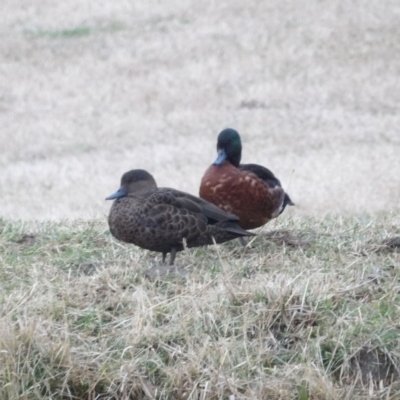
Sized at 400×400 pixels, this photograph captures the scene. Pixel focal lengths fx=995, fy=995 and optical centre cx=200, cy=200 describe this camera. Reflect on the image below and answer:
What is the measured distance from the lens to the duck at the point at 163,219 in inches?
216

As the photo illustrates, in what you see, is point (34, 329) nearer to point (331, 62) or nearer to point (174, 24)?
point (331, 62)

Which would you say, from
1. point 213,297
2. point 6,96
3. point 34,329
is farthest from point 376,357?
point 6,96

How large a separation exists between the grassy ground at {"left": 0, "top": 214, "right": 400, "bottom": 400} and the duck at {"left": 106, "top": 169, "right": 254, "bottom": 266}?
164 mm

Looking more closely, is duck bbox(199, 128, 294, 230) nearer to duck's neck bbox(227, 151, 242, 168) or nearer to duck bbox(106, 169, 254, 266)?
duck's neck bbox(227, 151, 242, 168)

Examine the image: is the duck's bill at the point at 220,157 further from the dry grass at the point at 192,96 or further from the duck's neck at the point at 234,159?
the dry grass at the point at 192,96

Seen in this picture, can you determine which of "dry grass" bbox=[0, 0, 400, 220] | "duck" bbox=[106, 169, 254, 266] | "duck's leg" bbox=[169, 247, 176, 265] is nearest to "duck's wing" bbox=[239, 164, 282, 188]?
"duck" bbox=[106, 169, 254, 266]

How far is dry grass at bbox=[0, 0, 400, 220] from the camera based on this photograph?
13.5 meters

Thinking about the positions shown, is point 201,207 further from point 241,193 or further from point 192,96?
point 192,96

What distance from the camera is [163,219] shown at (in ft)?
18.0

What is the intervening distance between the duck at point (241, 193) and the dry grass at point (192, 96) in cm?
439

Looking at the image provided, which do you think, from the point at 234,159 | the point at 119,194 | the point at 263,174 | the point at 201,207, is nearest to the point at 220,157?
the point at 234,159

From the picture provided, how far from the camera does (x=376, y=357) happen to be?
468 centimetres

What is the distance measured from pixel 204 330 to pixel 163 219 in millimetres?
920

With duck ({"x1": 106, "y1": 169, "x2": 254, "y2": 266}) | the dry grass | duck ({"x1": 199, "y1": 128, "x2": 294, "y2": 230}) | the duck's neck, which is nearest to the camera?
duck ({"x1": 106, "y1": 169, "x2": 254, "y2": 266})
